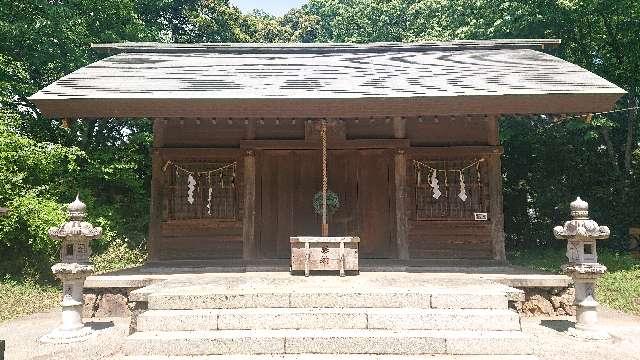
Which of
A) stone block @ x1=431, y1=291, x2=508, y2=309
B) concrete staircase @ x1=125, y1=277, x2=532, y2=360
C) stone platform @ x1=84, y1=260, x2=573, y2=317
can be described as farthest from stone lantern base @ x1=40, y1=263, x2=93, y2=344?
stone block @ x1=431, y1=291, x2=508, y2=309

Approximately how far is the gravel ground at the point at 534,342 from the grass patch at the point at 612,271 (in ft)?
3.28

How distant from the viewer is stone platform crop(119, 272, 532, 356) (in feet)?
17.3

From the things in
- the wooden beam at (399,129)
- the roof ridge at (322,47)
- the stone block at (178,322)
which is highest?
the roof ridge at (322,47)

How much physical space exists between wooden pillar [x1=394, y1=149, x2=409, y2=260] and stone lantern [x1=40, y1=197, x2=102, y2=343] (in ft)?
19.3

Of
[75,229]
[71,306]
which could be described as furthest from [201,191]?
[71,306]

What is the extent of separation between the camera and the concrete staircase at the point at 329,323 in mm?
5270

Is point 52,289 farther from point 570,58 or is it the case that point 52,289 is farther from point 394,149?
point 570,58

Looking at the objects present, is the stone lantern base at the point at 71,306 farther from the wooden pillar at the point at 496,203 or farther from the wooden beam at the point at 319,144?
the wooden pillar at the point at 496,203

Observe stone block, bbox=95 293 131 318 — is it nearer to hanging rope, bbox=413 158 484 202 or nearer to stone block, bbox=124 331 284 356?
stone block, bbox=124 331 284 356

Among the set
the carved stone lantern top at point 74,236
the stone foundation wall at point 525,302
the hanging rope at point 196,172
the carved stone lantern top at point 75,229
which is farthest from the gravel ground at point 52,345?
the hanging rope at point 196,172

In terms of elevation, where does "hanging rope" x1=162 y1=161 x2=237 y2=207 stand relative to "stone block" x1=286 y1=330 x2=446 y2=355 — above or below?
above

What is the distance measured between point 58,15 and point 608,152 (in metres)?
18.6

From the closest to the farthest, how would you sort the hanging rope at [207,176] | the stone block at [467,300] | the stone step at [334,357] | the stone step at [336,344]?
the stone step at [334,357] < the stone step at [336,344] < the stone block at [467,300] < the hanging rope at [207,176]

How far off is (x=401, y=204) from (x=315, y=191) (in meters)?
1.94
